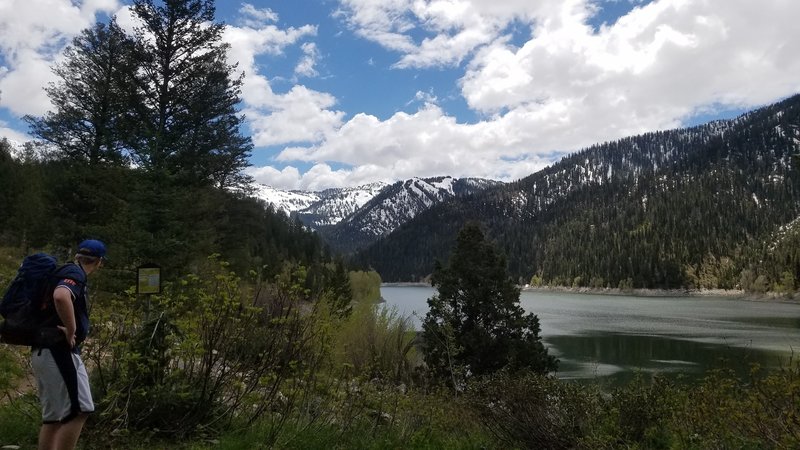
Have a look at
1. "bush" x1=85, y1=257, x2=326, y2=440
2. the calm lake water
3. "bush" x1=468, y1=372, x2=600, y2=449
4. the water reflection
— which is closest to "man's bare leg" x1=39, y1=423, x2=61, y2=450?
"bush" x1=85, y1=257, x2=326, y2=440

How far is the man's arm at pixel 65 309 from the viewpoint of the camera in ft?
13.1

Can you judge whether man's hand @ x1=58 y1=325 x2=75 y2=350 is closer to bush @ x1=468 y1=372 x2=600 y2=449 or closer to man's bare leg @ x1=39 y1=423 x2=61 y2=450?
man's bare leg @ x1=39 y1=423 x2=61 y2=450

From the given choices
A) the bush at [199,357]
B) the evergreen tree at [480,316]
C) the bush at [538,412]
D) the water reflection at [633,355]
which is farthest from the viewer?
the water reflection at [633,355]

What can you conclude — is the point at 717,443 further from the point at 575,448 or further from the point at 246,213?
the point at 246,213

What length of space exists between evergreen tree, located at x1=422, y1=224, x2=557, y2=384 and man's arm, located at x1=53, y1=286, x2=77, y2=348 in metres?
13.1

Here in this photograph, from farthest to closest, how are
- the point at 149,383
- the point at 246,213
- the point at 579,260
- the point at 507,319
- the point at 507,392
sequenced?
the point at 579,260 → the point at 246,213 → the point at 507,319 → the point at 507,392 → the point at 149,383

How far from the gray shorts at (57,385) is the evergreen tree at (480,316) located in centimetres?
1289

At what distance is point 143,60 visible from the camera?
1903cm

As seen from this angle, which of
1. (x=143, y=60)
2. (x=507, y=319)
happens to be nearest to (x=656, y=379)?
(x=507, y=319)

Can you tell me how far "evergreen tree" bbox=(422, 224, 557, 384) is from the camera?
17141 millimetres

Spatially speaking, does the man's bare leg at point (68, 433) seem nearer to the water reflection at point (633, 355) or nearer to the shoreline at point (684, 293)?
the water reflection at point (633, 355)

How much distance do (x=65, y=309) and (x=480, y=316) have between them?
15.5 m

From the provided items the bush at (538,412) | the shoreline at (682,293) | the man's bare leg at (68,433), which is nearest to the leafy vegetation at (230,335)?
the bush at (538,412)

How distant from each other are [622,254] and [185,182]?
163 metres
